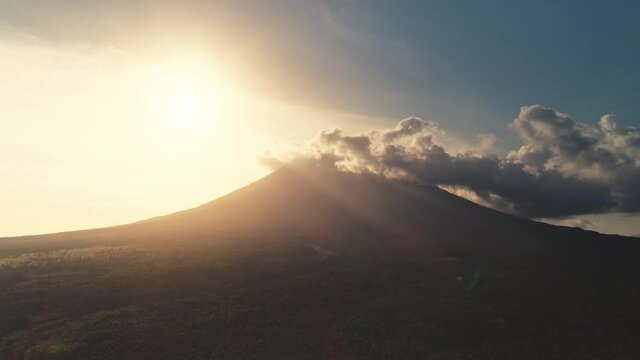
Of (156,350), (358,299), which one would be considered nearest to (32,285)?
(156,350)

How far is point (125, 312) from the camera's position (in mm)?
69125

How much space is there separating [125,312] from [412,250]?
74198 millimetres

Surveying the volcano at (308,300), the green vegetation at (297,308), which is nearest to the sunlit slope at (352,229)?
the volcano at (308,300)

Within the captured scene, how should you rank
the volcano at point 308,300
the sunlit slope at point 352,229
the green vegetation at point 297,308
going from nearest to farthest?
the green vegetation at point 297,308, the volcano at point 308,300, the sunlit slope at point 352,229

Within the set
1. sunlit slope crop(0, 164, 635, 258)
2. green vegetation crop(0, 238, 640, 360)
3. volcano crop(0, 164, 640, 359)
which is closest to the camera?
green vegetation crop(0, 238, 640, 360)

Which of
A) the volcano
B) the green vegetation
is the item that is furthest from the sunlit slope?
the green vegetation

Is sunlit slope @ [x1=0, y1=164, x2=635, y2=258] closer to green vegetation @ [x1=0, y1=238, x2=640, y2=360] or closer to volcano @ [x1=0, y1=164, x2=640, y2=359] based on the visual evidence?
volcano @ [x1=0, y1=164, x2=640, y2=359]

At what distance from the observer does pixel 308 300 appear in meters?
75.9

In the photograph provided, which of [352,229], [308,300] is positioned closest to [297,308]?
A: [308,300]

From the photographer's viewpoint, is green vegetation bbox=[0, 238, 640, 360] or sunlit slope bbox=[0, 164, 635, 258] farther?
sunlit slope bbox=[0, 164, 635, 258]

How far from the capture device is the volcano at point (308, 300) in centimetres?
5875

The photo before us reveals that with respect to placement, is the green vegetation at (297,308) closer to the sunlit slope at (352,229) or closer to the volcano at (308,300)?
the volcano at (308,300)

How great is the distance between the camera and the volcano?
5875 centimetres

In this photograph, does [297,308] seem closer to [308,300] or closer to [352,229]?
[308,300]
